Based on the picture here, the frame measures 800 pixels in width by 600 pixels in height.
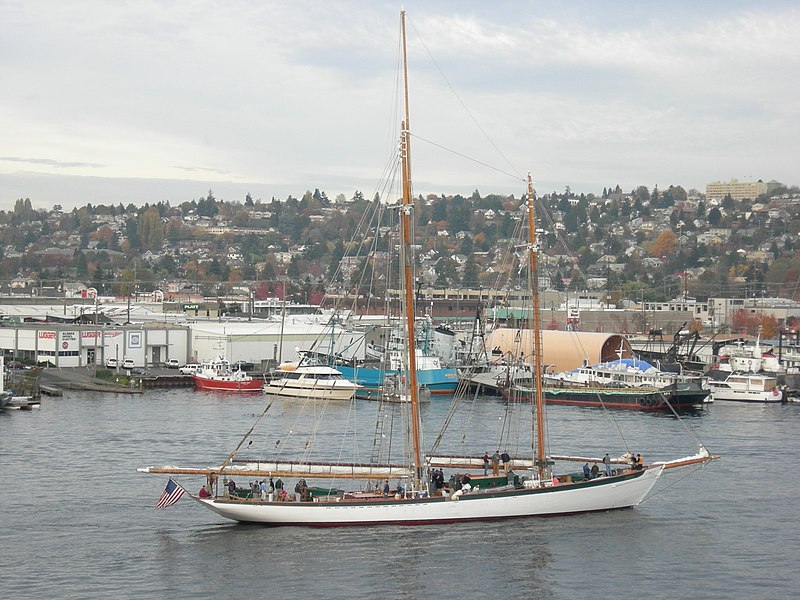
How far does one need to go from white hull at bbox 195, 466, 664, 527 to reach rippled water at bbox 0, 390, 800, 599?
0.29 m

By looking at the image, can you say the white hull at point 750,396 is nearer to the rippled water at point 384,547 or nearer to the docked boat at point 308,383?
the docked boat at point 308,383

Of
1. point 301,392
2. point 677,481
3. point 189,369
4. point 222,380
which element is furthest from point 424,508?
point 189,369

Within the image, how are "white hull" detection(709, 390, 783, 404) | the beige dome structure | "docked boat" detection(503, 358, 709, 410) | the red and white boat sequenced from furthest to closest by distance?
1. the beige dome structure
2. the red and white boat
3. "white hull" detection(709, 390, 783, 404)
4. "docked boat" detection(503, 358, 709, 410)

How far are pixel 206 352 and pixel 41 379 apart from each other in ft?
43.5

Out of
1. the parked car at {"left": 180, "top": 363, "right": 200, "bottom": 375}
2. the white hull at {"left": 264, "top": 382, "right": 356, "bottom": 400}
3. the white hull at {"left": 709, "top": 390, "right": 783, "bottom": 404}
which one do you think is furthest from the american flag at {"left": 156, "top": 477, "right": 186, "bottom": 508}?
the white hull at {"left": 709, "top": 390, "right": 783, "bottom": 404}

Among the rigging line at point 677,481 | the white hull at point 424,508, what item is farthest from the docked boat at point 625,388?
the white hull at point 424,508

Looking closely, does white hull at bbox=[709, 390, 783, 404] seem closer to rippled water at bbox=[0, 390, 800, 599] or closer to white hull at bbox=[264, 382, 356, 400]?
white hull at bbox=[264, 382, 356, 400]

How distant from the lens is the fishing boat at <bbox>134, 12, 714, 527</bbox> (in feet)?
92.4

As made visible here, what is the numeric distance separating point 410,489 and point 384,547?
282cm

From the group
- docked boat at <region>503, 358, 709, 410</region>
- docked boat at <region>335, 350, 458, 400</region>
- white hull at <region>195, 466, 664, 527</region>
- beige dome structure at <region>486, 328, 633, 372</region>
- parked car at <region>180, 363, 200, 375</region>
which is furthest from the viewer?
beige dome structure at <region>486, 328, 633, 372</region>

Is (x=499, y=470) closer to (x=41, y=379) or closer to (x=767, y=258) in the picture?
(x=41, y=379)

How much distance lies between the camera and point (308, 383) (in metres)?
62.2

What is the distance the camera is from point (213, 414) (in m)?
52.8

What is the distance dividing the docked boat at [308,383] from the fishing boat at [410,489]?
27.8 m
